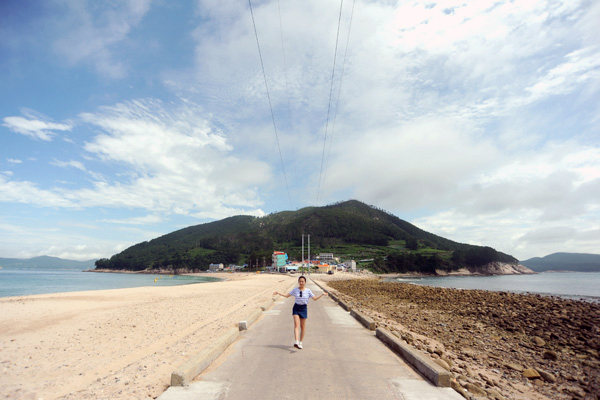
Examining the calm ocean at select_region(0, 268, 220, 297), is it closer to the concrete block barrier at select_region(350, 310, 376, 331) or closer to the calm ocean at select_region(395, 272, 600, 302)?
the concrete block barrier at select_region(350, 310, 376, 331)

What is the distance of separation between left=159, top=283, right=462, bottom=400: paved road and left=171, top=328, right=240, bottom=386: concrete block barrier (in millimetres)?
138

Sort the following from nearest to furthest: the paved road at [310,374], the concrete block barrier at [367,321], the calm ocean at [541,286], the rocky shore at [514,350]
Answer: the paved road at [310,374] → the rocky shore at [514,350] → the concrete block barrier at [367,321] → the calm ocean at [541,286]

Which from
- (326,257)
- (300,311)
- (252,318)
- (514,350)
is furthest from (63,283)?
(326,257)

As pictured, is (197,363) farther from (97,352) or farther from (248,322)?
(97,352)

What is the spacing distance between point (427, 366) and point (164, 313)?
16.1 metres

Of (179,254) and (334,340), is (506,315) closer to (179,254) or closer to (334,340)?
(334,340)

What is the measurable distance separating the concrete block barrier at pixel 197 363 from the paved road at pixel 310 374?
138 mm

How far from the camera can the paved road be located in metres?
5.04

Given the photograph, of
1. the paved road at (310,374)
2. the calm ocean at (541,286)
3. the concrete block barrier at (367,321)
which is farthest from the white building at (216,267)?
the paved road at (310,374)

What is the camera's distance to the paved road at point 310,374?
5.04 meters

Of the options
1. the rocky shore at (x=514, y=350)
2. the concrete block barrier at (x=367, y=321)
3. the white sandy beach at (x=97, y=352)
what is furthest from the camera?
the concrete block barrier at (x=367, y=321)

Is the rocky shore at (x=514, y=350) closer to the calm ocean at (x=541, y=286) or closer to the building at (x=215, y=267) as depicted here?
the calm ocean at (x=541, y=286)

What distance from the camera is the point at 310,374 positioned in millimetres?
5996

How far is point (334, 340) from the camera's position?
29.8 ft
